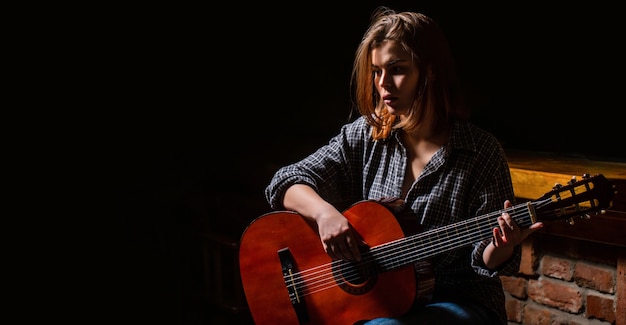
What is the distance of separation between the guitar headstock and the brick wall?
60cm

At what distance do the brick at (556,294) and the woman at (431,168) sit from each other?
0.60 meters

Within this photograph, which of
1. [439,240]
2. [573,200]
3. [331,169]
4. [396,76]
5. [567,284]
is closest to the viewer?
[573,200]

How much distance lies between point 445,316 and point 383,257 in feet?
0.67

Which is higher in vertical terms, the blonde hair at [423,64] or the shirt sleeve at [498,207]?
the blonde hair at [423,64]

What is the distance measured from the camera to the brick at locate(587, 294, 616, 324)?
216 cm

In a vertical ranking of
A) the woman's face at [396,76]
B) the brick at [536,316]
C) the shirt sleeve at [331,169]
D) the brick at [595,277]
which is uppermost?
the woman's face at [396,76]

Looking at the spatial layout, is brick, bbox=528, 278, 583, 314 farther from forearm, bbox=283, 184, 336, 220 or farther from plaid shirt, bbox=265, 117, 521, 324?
forearm, bbox=283, 184, 336, 220

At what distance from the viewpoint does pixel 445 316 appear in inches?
65.0

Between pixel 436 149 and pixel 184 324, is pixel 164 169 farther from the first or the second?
pixel 436 149

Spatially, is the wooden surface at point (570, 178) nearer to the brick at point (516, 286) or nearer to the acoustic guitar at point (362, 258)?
the brick at point (516, 286)

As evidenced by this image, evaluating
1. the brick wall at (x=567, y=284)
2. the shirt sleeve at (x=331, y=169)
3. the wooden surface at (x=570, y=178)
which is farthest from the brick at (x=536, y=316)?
the shirt sleeve at (x=331, y=169)

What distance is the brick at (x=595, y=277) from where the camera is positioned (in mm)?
2143

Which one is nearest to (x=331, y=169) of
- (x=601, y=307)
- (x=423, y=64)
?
(x=423, y=64)

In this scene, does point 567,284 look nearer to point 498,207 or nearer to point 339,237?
point 498,207
